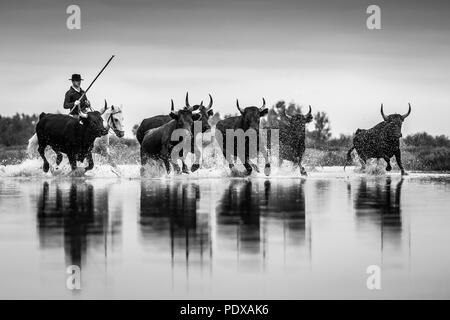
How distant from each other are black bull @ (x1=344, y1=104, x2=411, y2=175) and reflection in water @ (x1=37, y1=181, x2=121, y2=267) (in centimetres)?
1205

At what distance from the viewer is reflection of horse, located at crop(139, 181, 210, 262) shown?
1165 centimetres

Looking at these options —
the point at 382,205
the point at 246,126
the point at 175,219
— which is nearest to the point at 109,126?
the point at 246,126

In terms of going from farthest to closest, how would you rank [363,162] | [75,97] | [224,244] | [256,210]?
[363,162]
[75,97]
[256,210]
[224,244]

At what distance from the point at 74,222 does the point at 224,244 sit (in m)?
3.10

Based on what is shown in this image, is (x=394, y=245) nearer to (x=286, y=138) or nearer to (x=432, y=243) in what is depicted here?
(x=432, y=243)

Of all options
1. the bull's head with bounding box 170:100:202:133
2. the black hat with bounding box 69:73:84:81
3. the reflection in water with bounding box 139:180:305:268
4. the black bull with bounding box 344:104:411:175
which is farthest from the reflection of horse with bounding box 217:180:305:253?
the black bull with bounding box 344:104:411:175

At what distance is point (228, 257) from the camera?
10500 millimetres

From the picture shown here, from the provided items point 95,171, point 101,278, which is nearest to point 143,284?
point 101,278

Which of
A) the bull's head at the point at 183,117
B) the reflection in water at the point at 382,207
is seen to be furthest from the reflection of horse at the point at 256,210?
the bull's head at the point at 183,117

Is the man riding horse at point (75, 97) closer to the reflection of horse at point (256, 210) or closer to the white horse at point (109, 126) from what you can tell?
the white horse at point (109, 126)

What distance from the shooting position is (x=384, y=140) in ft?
98.9

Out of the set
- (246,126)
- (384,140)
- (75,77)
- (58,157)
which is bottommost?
(58,157)

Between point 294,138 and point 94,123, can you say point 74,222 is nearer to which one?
point 94,123

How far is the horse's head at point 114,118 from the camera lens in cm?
2808
